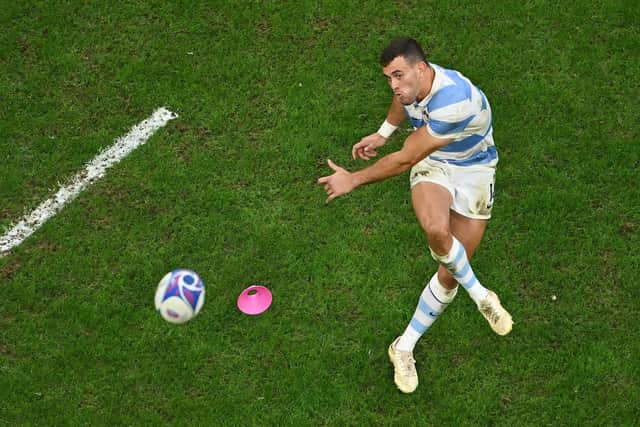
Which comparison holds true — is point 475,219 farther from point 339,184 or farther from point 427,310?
point 339,184

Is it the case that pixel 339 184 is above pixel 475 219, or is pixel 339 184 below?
above

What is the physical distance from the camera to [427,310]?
6.75 metres

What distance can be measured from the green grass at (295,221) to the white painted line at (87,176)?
9 centimetres

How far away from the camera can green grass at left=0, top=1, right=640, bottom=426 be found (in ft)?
22.5

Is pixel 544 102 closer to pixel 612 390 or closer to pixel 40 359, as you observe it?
pixel 612 390

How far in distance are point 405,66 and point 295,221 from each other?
228 centimetres

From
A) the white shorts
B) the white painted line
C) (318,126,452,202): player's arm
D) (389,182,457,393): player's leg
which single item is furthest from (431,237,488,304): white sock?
the white painted line

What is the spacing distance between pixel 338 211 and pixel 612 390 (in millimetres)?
2932

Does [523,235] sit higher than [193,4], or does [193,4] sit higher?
[193,4]

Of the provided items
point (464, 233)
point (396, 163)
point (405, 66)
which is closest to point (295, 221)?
point (464, 233)

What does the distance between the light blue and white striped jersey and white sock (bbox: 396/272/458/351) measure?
3.36 feet

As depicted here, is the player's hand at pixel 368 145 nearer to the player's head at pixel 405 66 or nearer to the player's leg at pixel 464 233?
the player's head at pixel 405 66

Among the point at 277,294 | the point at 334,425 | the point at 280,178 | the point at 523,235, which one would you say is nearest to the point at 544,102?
the point at 523,235

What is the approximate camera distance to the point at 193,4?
376 inches
